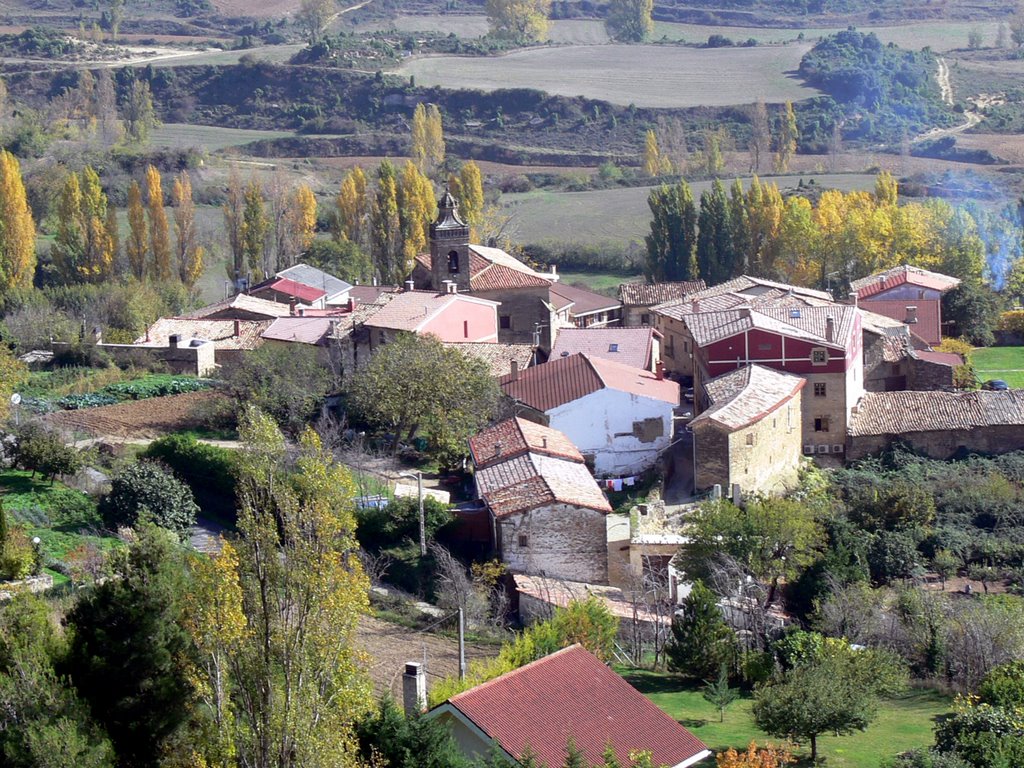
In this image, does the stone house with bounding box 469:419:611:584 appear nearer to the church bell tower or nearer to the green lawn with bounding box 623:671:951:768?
the green lawn with bounding box 623:671:951:768

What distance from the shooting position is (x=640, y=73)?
112125mm

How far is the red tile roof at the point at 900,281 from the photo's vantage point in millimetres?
48594

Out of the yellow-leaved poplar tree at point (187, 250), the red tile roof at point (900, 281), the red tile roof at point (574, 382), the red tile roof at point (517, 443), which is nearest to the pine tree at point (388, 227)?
the yellow-leaved poplar tree at point (187, 250)

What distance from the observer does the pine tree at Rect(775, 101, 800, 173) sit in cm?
8488

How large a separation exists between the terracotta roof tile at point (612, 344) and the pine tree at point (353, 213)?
19.5m

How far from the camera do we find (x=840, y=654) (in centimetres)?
2306

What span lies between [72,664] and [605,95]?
8845 cm

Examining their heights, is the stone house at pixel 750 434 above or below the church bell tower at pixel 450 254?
below

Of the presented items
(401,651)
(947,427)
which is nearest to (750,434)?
(947,427)

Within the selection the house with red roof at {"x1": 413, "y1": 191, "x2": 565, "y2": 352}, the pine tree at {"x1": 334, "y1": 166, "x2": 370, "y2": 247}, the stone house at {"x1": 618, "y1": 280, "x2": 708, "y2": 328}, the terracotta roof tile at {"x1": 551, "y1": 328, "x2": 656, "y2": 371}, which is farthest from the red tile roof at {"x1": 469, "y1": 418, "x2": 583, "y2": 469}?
the pine tree at {"x1": 334, "y1": 166, "x2": 370, "y2": 247}

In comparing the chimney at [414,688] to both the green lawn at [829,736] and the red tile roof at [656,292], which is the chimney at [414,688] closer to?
the green lawn at [829,736]

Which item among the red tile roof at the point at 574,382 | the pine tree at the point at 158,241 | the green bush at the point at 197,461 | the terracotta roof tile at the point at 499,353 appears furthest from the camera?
the pine tree at the point at 158,241

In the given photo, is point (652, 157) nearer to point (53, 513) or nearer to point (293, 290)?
point (293, 290)

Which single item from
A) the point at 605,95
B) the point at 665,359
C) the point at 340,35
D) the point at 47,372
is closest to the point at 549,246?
the point at 665,359
